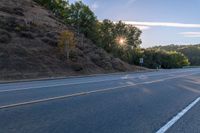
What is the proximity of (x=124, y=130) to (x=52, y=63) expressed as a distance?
38.3m

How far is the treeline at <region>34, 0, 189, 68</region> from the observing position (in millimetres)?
76062

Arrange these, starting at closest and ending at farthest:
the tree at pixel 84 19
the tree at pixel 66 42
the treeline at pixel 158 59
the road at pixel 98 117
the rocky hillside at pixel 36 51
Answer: the road at pixel 98 117, the rocky hillside at pixel 36 51, the tree at pixel 66 42, the tree at pixel 84 19, the treeline at pixel 158 59

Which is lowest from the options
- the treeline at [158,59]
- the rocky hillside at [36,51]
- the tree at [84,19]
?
the treeline at [158,59]

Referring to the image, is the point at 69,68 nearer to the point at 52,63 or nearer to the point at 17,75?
the point at 52,63

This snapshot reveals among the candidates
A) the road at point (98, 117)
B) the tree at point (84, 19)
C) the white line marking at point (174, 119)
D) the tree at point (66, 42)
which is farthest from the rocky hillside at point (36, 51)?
the white line marking at point (174, 119)

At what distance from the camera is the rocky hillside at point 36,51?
4066 cm

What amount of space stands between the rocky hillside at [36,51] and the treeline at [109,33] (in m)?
8.45

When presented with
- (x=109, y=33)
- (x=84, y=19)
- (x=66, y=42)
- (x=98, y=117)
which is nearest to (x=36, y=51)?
(x=66, y=42)

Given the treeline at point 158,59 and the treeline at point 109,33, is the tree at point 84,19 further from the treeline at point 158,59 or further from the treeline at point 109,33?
the treeline at point 158,59

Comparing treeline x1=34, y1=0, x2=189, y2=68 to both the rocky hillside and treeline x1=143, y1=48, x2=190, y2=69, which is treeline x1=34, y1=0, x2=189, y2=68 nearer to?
treeline x1=143, y1=48, x2=190, y2=69

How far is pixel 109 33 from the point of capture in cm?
9250

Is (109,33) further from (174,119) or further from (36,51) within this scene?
(174,119)

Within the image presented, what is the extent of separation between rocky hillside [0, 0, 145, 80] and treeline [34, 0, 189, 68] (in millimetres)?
8453

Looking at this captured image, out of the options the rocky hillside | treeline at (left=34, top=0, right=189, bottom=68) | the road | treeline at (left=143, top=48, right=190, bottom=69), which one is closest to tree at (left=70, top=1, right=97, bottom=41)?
treeline at (left=34, top=0, right=189, bottom=68)
